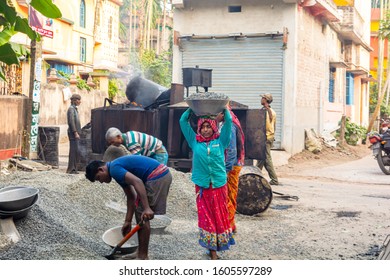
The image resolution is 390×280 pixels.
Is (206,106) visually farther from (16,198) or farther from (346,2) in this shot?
(346,2)

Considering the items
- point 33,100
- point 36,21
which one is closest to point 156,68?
point 33,100

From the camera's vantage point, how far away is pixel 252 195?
7.75 m

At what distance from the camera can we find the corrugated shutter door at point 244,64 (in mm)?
16141

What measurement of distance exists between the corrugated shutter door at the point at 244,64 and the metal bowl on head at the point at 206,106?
10.7m

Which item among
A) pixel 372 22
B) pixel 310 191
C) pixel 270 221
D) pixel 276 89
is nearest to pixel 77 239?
pixel 270 221

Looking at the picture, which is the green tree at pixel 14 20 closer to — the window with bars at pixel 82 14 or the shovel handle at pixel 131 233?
the shovel handle at pixel 131 233

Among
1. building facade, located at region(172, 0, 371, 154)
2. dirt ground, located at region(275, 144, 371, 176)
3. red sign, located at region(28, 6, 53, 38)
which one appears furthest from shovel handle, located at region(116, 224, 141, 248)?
building facade, located at region(172, 0, 371, 154)

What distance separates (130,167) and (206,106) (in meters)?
0.88

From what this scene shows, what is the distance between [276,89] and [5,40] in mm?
11712

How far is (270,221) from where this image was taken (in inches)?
293

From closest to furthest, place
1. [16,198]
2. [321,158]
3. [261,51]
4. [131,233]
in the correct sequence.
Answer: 1. [131,233]
2. [16,198]
3. [261,51]
4. [321,158]

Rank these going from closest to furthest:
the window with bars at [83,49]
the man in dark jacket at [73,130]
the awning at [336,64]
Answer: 1. the man in dark jacket at [73,130]
2. the awning at [336,64]
3. the window with bars at [83,49]

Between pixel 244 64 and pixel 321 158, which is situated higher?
pixel 244 64

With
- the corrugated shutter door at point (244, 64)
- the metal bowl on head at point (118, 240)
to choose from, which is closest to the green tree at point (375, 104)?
the corrugated shutter door at point (244, 64)
